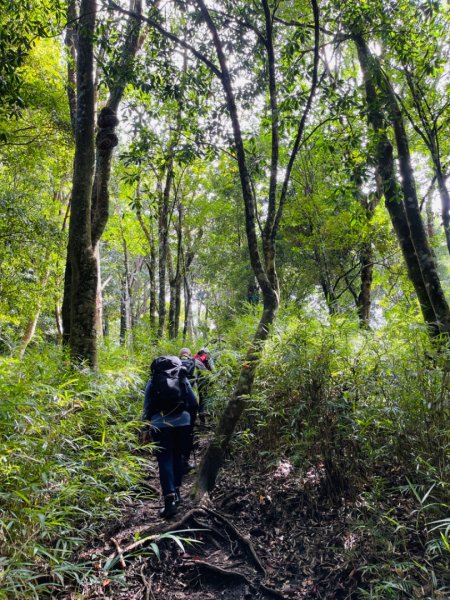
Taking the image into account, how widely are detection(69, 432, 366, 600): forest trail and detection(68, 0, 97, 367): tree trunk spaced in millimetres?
2476

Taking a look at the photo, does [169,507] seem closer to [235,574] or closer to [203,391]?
[235,574]

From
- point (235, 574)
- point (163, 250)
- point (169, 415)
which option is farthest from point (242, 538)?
point (163, 250)

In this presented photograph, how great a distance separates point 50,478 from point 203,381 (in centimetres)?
400

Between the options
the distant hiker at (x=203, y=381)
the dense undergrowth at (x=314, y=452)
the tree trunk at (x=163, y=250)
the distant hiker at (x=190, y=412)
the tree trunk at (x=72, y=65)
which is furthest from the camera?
the tree trunk at (x=163, y=250)

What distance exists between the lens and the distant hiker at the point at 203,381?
22.8 ft

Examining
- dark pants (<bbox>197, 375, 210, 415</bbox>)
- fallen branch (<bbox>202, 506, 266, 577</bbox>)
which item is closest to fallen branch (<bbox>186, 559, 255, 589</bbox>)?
fallen branch (<bbox>202, 506, 266, 577</bbox>)

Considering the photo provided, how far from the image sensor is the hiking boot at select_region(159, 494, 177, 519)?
170 inches

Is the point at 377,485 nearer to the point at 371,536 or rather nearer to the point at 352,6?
the point at 371,536

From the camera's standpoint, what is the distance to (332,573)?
11.4 ft

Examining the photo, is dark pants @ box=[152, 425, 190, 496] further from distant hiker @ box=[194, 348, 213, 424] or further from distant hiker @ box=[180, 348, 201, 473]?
distant hiker @ box=[194, 348, 213, 424]

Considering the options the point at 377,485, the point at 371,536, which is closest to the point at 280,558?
the point at 371,536

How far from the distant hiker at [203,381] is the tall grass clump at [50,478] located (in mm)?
2112

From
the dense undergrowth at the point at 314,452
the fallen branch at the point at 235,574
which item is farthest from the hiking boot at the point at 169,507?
the fallen branch at the point at 235,574

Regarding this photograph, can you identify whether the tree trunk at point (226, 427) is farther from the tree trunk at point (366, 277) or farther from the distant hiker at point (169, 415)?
the tree trunk at point (366, 277)
